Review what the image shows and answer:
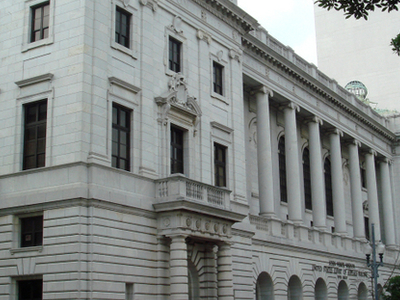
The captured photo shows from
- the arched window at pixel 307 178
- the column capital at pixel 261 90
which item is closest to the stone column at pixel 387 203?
the arched window at pixel 307 178

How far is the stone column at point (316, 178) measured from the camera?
51250 mm

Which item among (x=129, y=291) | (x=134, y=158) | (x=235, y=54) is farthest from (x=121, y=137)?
(x=235, y=54)

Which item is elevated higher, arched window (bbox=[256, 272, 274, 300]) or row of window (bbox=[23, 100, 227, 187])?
row of window (bbox=[23, 100, 227, 187])

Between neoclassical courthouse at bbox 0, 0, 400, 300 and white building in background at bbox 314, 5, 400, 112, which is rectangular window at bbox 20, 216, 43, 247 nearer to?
neoclassical courthouse at bbox 0, 0, 400, 300

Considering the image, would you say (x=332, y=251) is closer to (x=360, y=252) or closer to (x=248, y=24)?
(x=360, y=252)

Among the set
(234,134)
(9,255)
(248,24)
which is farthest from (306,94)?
(9,255)

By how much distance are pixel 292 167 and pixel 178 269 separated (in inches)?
827

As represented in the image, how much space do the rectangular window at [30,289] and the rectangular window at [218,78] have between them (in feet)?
54.6

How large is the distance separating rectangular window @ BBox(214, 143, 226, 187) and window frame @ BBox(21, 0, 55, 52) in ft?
39.4

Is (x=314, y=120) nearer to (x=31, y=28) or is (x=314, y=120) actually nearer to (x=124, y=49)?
(x=124, y=49)

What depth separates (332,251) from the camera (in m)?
51.3

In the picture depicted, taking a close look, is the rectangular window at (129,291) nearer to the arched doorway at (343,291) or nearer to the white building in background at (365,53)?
the arched doorway at (343,291)

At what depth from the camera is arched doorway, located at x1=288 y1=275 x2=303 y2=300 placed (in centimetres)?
4570

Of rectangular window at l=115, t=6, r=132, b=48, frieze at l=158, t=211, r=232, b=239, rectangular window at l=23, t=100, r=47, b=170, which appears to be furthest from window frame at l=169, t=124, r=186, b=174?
rectangular window at l=23, t=100, r=47, b=170
